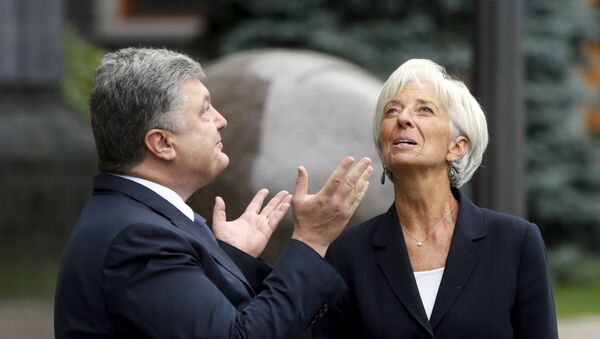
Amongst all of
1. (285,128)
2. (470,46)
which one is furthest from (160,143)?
(470,46)

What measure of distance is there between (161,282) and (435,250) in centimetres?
76

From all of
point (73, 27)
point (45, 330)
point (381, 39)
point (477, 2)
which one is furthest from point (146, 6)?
point (477, 2)

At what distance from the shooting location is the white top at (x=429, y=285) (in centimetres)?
327

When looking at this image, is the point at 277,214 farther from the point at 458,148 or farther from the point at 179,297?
the point at 179,297

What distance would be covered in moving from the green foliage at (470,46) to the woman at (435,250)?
863cm

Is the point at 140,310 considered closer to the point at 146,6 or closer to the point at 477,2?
the point at 477,2

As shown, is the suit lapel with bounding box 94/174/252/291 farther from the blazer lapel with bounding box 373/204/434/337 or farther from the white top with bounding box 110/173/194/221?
the blazer lapel with bounding box 373/204/434/337

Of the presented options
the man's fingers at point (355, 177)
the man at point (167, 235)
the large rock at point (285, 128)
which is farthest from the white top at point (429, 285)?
the large rock at point (285, 128)

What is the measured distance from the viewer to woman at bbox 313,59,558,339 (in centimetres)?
322

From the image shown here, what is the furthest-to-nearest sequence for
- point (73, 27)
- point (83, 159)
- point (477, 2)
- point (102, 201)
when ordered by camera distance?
1. point (73, 27)
2. point (83, 159)
3. point (477, 2)
4. point (102, 201)

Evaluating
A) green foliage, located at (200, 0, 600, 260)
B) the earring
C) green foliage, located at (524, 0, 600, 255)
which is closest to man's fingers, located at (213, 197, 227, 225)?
the earring

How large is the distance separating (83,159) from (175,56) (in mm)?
7604

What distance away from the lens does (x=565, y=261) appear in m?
12.8

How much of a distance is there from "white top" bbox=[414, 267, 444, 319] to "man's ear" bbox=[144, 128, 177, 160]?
2.27 feet
